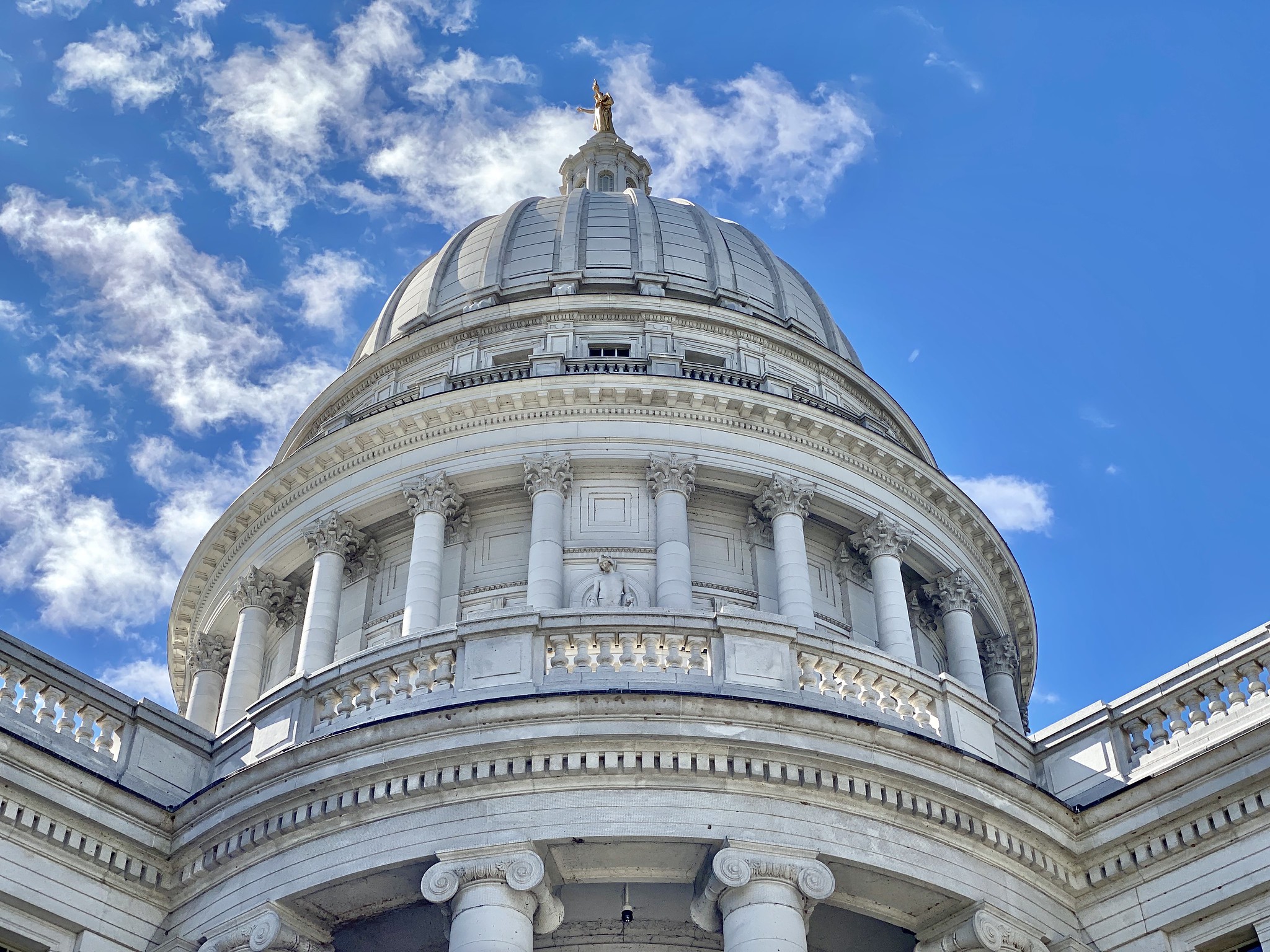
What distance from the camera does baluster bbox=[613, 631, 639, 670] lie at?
19.2 m

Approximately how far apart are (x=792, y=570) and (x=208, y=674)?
1393 centimetres

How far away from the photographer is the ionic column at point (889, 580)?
109 feet

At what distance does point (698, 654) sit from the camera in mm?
19281

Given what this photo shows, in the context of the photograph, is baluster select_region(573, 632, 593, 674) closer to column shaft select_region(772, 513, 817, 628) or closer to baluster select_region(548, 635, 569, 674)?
baluster select_region(548, 635, 569, 674)

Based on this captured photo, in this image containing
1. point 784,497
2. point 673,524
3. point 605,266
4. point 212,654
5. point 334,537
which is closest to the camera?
point 673,524

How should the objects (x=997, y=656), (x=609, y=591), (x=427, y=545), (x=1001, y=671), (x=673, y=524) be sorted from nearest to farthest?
(x=609, y=591) → (x=673, y=524) → (x=427, y=545) → (x=1001, y=671) → (x=997, y=656)

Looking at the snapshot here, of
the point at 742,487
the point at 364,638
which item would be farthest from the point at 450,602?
the point at 742,487

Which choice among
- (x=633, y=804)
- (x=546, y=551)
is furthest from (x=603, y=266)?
(x=633, y=804)

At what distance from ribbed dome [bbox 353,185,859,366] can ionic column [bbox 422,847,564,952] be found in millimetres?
24520

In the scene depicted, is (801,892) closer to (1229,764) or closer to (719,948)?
(719,948)

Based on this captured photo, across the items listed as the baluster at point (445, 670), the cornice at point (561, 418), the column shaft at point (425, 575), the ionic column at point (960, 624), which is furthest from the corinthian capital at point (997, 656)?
the baluster at point (445, 670)

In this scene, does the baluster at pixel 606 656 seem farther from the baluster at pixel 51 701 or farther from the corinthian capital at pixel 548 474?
the corinthian capital at pixel 548 474

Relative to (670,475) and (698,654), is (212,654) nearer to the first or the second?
(670,475)

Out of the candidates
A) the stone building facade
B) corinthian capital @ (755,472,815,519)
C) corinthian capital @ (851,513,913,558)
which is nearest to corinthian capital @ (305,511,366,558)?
corinthian capital @ (755,472,815,519)
